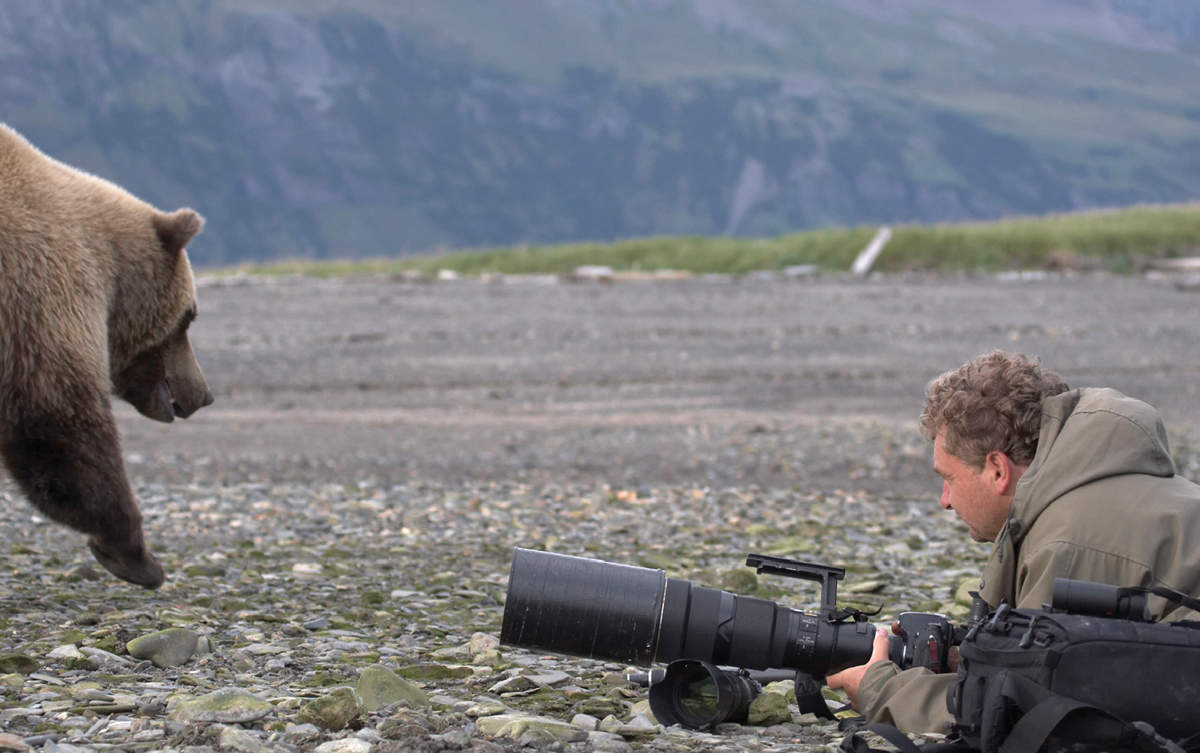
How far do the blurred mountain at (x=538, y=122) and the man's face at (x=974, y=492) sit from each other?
95994mm

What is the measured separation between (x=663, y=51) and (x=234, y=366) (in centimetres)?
11995

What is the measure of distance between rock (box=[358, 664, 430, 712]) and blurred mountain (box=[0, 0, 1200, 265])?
95.2 metres

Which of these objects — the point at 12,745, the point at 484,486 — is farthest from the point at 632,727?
the point at 484,486

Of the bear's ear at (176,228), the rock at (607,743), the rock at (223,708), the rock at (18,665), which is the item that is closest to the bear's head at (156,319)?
the bear's ear at (176,228)

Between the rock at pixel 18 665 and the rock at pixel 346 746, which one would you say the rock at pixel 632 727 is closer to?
the rock at pixel 346 746

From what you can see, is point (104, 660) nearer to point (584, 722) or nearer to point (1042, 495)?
point (584, 722)

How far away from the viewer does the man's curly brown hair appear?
3.39 metres

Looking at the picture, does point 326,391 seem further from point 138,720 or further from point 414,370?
point 138,720

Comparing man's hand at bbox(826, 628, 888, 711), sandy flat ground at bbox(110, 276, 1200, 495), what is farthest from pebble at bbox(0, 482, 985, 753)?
sandy flat ground at bbox(110, 276, 1200, 495)

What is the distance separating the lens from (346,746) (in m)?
3.44

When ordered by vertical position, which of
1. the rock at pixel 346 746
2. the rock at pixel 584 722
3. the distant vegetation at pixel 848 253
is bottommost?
the rock at pixel 346 746

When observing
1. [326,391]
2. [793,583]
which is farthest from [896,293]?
[793,583]

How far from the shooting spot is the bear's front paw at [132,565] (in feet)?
16.9

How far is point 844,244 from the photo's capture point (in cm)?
2417
